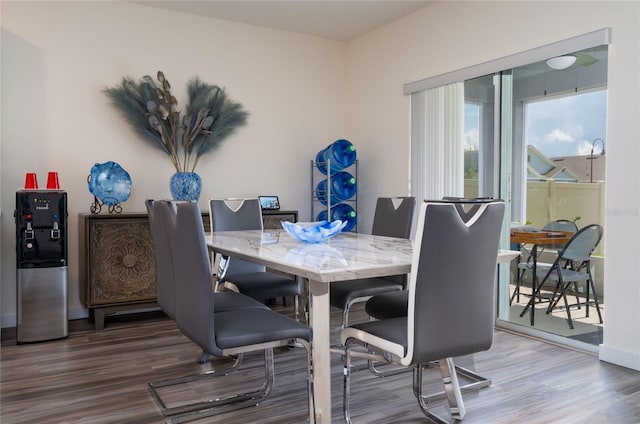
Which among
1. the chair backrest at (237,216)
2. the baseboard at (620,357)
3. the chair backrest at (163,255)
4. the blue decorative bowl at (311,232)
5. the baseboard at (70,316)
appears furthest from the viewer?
the baseboard at (70,316)

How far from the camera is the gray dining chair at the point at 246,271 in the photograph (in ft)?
9.96

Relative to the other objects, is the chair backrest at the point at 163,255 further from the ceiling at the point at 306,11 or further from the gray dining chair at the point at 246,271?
the ceiling at the point at 306,11

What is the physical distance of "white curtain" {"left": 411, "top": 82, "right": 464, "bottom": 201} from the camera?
4133 mm

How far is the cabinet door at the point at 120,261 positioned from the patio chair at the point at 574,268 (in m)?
2.81

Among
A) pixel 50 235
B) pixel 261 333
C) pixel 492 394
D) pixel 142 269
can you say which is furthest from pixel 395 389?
pixel 50 235

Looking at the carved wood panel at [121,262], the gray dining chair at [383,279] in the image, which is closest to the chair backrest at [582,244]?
the gray dining chair at [383,279]

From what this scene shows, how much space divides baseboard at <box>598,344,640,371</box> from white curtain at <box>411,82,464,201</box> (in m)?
1.53

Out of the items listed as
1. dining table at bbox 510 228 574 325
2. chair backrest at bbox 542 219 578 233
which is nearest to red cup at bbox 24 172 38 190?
dining table at bbox 510 228 574 325

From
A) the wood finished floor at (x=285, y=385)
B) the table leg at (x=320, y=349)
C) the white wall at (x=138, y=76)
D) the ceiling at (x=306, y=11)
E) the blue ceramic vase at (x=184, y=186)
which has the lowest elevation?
the wood finished floor at (x=285, y=385)

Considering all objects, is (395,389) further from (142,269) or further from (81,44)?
(81,44)

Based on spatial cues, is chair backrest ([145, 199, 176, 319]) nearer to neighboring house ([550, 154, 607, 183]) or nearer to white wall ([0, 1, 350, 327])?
white wall ([0, 1, 350, 327])

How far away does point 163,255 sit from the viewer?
2.34 m

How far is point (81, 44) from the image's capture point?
407 cm

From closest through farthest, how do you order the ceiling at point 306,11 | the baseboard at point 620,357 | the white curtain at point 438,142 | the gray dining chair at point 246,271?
the baseboard at point 620,357 → the gray dining chair at point 246,271 → the white curtain at point 438,142 → the ceiling at point 306,11
